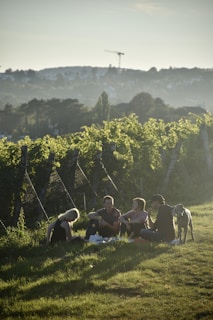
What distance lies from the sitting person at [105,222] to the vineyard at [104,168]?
190 cm

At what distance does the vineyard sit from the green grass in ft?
5.59

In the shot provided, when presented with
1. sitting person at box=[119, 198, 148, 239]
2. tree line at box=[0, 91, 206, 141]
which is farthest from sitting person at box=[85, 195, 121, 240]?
tree line at box=[0, 91, 206, 141]

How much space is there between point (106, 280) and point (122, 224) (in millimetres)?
3462

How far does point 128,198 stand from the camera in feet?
52.6

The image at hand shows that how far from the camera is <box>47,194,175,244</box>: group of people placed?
403 inches

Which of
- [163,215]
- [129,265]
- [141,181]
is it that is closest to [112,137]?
[141,181]

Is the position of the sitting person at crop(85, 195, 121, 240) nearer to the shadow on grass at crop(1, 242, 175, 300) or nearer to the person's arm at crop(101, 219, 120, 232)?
the person's arm at crop(101, 219, 120, 232)

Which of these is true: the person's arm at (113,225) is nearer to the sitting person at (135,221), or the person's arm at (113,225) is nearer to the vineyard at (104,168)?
the sitting person at (135,221)

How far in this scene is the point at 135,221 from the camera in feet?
35.2

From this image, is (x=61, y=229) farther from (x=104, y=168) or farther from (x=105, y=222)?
(x=104, y=168)

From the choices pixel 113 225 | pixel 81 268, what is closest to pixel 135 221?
pixel 113 225

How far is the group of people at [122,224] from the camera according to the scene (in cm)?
1023

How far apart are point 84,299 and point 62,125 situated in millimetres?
104119

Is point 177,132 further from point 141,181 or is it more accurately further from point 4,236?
point 4,236
